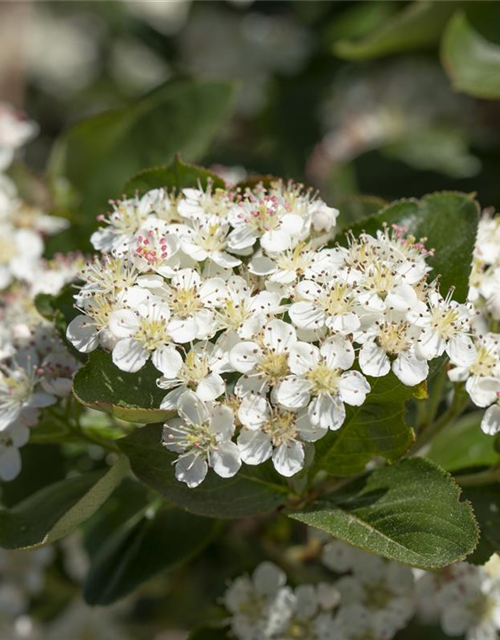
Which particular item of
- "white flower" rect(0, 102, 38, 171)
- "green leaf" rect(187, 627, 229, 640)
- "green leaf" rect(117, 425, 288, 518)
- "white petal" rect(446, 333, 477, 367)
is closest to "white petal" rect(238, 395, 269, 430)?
"green leaf" rect(117, 425, 288, 518)

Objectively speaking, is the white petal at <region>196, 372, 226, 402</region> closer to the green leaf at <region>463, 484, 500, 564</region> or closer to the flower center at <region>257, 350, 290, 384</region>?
the flower center at <region>257, 350, 290, 384</region>

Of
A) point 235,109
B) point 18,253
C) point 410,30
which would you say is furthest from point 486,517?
point 235,109

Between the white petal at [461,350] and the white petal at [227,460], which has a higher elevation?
the white petal at [461,350]

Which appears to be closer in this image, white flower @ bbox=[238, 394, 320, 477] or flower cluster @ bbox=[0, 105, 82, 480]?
white flower @ bbox=[238, 394, 320, 477]

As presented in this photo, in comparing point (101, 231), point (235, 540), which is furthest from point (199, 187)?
point (235, 540)

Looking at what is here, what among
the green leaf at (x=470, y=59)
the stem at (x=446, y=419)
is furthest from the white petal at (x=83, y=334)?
the green leaf at (x=470, y=59)

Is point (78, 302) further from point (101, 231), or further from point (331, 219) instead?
point (331, 219)

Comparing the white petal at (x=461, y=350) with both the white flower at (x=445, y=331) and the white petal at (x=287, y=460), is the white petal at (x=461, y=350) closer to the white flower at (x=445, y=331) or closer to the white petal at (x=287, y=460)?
the white flower at (x=445, y=331)
